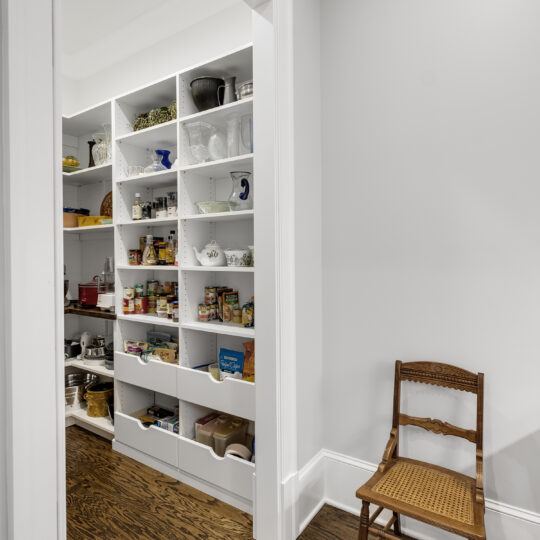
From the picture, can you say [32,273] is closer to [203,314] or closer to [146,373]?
[203,314]

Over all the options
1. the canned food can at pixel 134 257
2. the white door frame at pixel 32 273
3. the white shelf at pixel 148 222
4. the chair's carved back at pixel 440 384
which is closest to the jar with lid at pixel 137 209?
the white shelf at pixel 148 222

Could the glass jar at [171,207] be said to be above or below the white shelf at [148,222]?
above

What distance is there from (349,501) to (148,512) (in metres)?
1.00

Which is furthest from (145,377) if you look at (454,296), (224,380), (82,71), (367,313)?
(82,71)

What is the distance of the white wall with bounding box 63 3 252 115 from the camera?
233 centimetres

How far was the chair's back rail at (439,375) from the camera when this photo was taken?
61.4 inches

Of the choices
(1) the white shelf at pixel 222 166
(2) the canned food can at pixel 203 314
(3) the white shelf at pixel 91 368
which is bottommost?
(3) the white shelf at pixel 91 368

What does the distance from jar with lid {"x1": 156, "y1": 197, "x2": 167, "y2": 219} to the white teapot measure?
0.41m

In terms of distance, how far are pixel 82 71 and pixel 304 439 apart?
321 cm

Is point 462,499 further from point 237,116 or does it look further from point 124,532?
point 237,116

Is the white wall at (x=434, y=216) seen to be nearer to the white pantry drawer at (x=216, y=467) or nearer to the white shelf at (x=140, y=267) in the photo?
the white pantry drawer at (x=216, y=467)

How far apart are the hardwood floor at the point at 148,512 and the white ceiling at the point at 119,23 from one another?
255 centimetres

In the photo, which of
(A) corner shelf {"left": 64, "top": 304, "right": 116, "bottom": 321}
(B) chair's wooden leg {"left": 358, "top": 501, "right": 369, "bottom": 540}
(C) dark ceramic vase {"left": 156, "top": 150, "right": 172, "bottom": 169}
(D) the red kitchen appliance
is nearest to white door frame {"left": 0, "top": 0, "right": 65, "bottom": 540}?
(B) chair's wooden leg {"left": 358, "top": 501, "right": 369, "bottom": 540}

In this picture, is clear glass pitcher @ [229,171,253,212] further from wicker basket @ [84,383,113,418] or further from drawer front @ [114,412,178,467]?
wicker basket @ [84,383,113,418]
